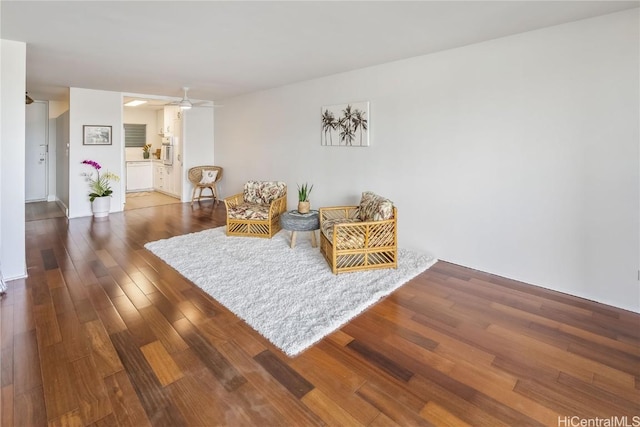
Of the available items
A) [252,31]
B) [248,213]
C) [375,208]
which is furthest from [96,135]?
[375,208]

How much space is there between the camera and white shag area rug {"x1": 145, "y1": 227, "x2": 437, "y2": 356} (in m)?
2.52

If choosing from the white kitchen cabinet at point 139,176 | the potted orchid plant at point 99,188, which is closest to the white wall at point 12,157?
the potted orchid plant at point 99,188

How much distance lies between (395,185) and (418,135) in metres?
0.70

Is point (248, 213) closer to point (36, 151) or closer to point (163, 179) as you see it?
point (163, 179)

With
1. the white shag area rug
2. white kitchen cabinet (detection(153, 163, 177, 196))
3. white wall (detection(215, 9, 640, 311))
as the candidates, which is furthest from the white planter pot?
white wall (detection(215, 9, 640, 311))

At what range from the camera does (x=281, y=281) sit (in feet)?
10.8

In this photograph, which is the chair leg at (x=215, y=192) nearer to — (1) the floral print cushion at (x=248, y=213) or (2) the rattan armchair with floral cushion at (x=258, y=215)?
(2) the rattan armchair with floral cushion at (x=258, y=215)

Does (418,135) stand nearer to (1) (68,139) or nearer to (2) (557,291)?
(2) (557,291)

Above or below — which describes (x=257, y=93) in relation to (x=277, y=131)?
above

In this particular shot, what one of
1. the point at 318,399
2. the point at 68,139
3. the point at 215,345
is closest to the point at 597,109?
the point at 318,399

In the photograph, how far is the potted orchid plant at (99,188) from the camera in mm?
6094

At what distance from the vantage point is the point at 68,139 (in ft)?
A: 20.5

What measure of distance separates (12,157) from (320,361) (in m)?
3.61

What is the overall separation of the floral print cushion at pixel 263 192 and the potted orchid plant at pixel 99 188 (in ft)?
9.50
